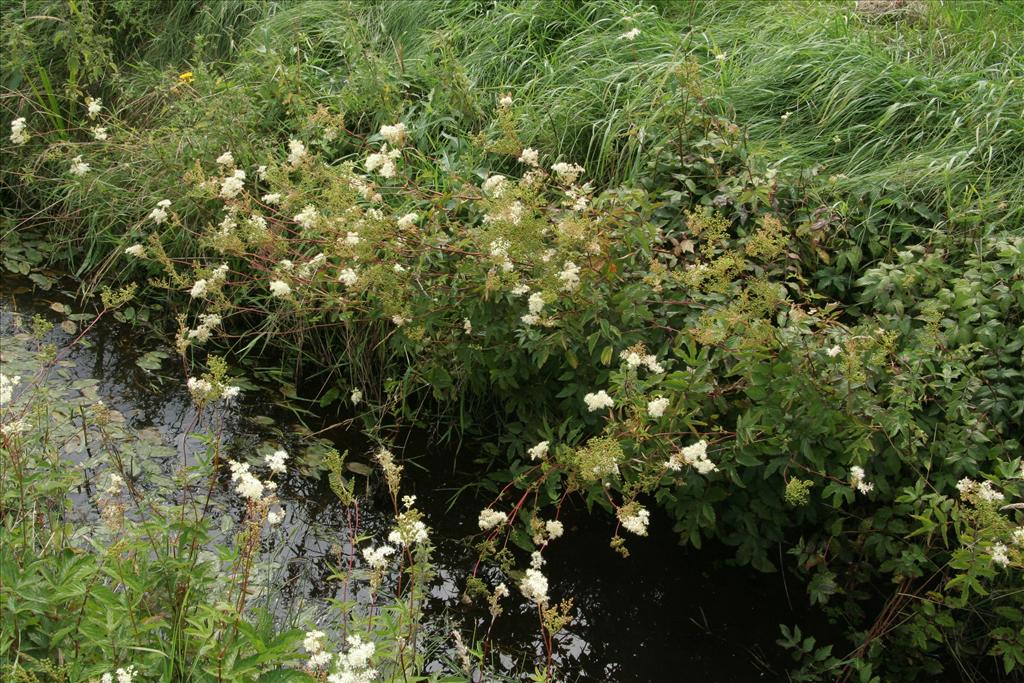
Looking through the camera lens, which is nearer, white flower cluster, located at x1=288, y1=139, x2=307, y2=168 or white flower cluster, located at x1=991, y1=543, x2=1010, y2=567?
white flower cluster, located at x1=991, y1=543, x2=1010, y2=567

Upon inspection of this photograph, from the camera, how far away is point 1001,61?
418 centimetres

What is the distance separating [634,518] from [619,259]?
0.97 metres

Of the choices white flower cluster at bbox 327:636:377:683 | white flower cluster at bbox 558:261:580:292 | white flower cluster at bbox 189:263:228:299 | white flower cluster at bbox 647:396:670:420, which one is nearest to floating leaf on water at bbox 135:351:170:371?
white flower cluster at bbox 189:263:228:299

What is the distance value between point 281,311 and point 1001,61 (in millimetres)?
3266

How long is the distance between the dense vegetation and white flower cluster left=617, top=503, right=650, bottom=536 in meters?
0.01

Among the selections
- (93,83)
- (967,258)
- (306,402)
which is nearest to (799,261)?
(967,258)

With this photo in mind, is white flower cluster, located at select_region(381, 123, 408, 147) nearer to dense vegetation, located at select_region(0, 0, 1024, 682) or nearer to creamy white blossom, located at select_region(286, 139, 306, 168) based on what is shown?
dense vegetation, located at select_region(0, 0, 1024, 682)

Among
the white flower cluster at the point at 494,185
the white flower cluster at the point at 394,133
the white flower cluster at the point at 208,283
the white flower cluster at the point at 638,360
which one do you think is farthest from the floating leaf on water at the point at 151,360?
the white flower cluster at the point at 638,360

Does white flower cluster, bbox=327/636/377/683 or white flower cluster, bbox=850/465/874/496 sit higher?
white flower cluster, bbox=327/636/377/683

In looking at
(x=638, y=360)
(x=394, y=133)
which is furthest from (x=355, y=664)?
(x=394, y=133)

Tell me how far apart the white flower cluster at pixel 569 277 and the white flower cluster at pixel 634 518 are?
753mm

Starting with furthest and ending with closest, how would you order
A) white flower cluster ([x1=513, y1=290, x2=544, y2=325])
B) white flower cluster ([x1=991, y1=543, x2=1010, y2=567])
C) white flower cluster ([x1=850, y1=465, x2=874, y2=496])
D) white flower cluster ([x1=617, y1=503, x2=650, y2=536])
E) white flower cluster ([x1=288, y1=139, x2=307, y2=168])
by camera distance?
white flower cluster ([x1=288, y1=139, x2=307, y2=168]), white flower cluster ([x1=513, y1=290, x2=544, y2=325]), white flower cluster ([x1=850, y1=465, x2=874, y2=496]), white flower cluster ([x1=617, y1=503, x2=650, y2=536]), white flower cluster ([x1=991, y1=543, x2=1010, y2=567])

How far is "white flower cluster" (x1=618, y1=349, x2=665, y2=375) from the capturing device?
2830 mm

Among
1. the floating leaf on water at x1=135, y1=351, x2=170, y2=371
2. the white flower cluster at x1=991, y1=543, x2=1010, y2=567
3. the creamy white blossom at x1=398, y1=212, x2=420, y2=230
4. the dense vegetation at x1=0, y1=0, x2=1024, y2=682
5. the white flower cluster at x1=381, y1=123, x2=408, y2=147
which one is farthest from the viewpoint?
the floating leaf on water at x1=135, y1=351, x2=170, y2=371
